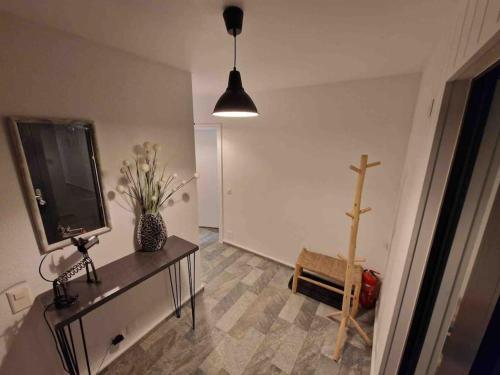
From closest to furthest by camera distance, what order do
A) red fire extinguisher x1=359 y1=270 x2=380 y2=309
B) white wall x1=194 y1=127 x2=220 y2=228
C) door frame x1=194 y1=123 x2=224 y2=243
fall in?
red fire extinguisher x1=359 y1=270 x2=380 y2=309
door frame x1=194 y1=123 x2=224 y2=243
white wall x1=194 y1=127 x2=220 y2=228

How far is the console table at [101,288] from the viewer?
1136 millimetres

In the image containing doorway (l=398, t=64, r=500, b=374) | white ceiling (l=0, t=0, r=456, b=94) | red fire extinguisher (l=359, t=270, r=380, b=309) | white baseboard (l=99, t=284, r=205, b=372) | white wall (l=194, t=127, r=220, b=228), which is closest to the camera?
doorway (l=398, t=64, r=500, b=374)

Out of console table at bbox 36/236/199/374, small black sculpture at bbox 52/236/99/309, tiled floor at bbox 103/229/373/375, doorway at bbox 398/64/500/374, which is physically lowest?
tiled floor at bbox 103/229/373/375

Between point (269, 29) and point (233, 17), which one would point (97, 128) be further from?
point (269, 29)

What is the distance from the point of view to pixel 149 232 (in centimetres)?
167

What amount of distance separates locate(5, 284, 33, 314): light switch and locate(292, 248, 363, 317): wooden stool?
2.19m

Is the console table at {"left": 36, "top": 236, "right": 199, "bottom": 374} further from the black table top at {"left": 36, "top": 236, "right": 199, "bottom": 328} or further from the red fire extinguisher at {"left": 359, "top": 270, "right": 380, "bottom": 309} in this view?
the red fire extinguisher at {"left": 359, "top": 270, "right": 380, "bottom": 309}

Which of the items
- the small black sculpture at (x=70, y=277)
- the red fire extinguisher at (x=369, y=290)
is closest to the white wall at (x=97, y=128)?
the small black sculpture at (x=70, y=277)

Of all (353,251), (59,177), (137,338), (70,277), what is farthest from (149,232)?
(353,251)

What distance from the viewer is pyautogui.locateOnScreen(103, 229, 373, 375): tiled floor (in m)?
1.67

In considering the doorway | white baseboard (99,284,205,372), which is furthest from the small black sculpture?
the doorway

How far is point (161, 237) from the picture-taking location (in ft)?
5.66

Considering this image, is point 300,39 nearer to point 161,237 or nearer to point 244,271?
point 161,237

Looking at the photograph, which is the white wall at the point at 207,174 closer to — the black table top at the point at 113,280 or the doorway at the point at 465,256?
the black table top at the point at 113,280
